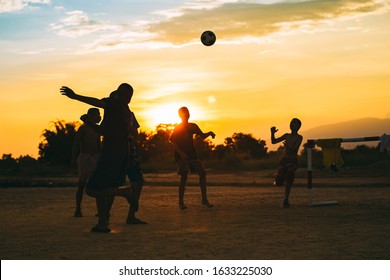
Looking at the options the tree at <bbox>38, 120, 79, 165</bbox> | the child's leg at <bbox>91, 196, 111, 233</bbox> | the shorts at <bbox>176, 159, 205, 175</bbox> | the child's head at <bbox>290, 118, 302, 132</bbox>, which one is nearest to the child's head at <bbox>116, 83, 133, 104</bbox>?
the child's leg at <bbox>91, 196, 111, 233</bbox>

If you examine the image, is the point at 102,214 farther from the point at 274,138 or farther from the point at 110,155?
the point at 274,138

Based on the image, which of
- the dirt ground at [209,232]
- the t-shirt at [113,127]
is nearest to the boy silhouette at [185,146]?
the dirt ground at [209,232]

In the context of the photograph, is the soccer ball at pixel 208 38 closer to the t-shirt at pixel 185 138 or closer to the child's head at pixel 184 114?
the child's head at pixel 184 114

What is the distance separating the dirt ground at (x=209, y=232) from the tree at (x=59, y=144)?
1608 inches

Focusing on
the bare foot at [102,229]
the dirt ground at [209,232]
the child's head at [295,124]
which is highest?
the child's head at [295,124]

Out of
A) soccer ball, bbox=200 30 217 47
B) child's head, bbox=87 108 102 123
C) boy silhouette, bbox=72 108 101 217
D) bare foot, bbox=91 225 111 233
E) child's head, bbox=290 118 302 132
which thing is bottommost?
bare foot, bbox=91 225 111 233

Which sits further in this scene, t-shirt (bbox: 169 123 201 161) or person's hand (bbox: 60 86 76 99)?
t-shirt (bbox: 169 123 201 161)

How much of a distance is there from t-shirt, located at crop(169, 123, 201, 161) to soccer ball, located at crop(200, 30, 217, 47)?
173 inches

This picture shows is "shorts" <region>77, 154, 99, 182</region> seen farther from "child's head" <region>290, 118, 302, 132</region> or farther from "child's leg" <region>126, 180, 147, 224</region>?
"child's head" <region>290, 118, 302, 132</region>

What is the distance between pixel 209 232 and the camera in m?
10.5

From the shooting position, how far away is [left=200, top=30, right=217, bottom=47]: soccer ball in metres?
18.5

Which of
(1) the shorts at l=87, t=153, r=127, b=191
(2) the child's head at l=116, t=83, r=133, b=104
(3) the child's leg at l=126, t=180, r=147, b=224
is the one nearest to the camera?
(1) the shorts at l=87, t=153, r=127, b=191

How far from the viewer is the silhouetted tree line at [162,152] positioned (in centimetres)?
4544

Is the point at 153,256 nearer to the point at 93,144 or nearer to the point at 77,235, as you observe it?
the point at 77,235
